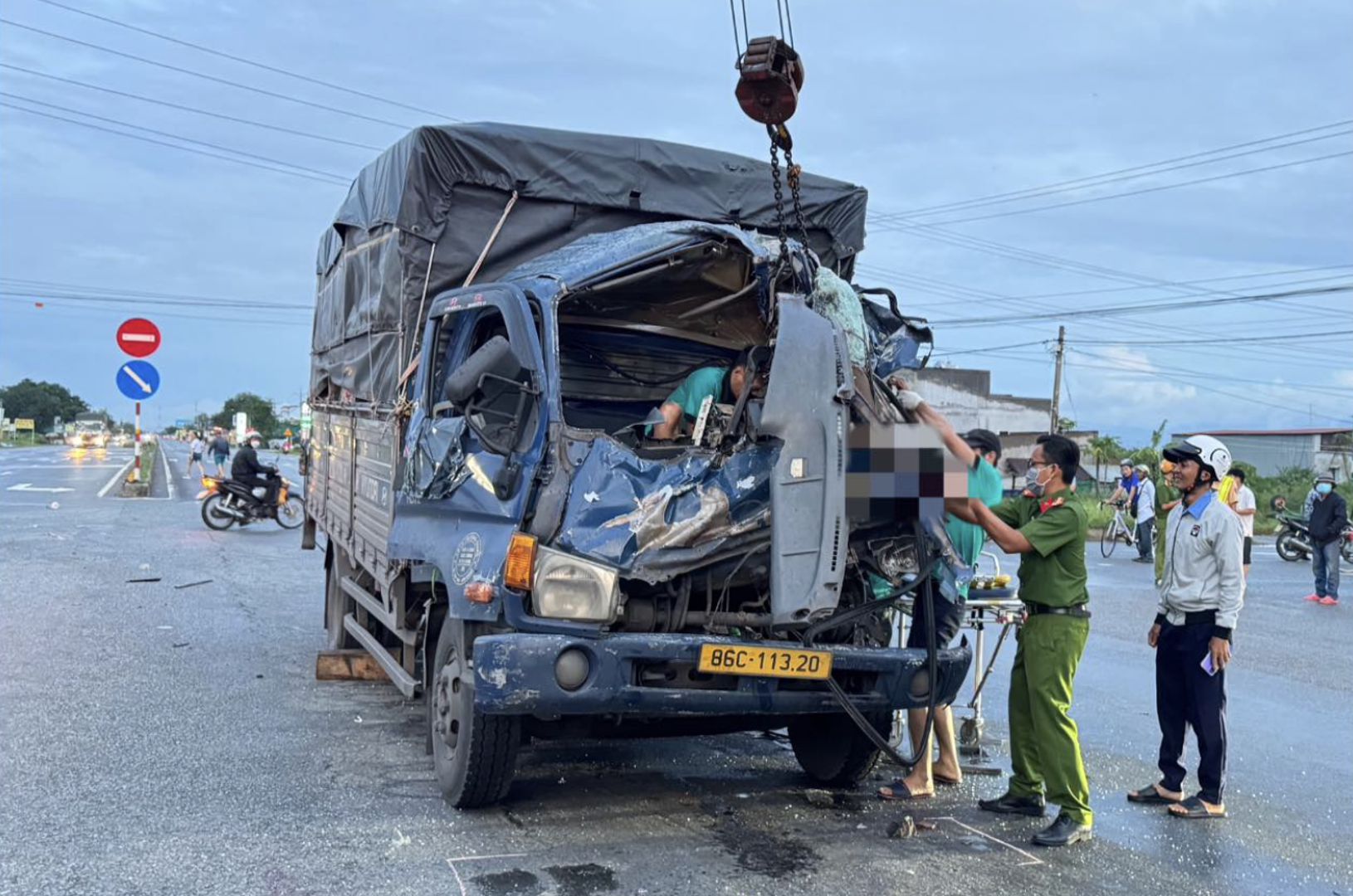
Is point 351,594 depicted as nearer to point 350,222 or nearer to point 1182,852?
point 350,222

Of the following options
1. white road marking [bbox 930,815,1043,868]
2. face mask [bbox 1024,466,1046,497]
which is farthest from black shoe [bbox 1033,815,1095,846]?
face mask [bbox 1024,466,1046,497]

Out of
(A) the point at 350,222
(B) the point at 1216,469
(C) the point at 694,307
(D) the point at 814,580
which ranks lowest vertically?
(D) the point at 814,580

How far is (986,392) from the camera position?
6072cm

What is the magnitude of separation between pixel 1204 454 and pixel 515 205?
4.00 meters

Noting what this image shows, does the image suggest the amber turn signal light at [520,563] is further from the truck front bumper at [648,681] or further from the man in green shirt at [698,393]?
the man in green shirt at [698,393]

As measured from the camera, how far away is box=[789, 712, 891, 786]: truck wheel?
561 cm

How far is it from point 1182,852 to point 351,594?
17.6ft

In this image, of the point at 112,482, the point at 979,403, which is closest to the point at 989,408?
the point at 979,403

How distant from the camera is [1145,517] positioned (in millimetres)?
19969

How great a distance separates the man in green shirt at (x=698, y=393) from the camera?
5328 millimetres

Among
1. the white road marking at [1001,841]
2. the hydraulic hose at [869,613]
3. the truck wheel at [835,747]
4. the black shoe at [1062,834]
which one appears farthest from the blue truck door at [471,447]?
the black shoe at [1062,834]

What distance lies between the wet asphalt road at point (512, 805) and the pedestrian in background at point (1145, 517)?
417 inches

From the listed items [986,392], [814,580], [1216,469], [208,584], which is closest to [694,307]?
[814,580]

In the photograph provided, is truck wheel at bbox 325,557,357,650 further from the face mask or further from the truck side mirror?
the face mask
